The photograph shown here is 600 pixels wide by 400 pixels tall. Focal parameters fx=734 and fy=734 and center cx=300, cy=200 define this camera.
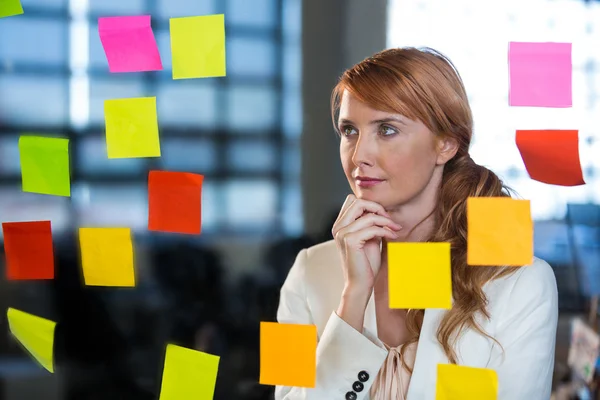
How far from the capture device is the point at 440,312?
1390 millimetres

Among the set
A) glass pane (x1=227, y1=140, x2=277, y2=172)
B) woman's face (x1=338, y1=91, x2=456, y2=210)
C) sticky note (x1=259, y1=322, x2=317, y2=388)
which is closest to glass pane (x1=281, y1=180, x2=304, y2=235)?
glass pane (x1=227, y1=140, x2=277, y2=172)

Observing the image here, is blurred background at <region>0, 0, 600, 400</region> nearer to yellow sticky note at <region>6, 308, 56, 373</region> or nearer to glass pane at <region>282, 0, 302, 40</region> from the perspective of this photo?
glass pane at <region>282, 0, 302, 40</region>

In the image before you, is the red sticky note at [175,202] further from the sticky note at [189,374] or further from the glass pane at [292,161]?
the glass pane at [292,161]

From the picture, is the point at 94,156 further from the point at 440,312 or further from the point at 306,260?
the point at 440,312

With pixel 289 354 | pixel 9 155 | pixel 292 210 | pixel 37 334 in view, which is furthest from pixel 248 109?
pixel 289 354

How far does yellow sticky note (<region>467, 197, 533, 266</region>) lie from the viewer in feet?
3.92

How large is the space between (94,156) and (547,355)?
1.88 metres

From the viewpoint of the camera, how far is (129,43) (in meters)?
1.48

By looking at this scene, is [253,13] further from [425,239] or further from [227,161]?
[425,239]

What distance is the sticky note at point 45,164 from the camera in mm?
1555

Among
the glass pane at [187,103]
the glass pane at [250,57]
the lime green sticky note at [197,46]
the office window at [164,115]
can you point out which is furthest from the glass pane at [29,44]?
the lime green sticky note at [197,46]

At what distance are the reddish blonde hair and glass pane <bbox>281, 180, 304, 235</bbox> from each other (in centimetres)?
115

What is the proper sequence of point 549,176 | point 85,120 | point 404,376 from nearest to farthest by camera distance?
1. point 549,176
2. point 404,376
3. point 85,120

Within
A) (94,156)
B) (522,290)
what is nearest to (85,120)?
(94,156)
